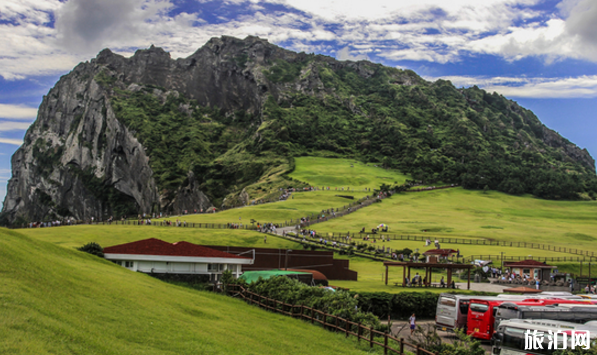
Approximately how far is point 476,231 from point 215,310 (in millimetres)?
61181

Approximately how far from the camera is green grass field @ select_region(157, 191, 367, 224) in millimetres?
73188

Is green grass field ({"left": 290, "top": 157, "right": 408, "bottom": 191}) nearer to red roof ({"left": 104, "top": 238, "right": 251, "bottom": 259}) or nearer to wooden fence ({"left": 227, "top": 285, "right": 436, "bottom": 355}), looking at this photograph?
red roof ({"left": 104, "top": 238, "right": 251, "bottom": 259})

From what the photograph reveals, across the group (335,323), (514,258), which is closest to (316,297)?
(335,323)

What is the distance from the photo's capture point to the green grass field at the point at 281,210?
73.2m

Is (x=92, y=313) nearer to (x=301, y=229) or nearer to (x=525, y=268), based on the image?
(x=525, y=268)

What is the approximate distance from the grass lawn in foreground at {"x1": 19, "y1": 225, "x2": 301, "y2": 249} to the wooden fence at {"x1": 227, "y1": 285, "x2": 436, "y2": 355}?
25.7 metres

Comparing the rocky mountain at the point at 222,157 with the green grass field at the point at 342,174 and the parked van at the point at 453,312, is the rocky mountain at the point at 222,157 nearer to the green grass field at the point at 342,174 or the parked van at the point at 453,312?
the green grass field at the point at 342,174

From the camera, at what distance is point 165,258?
3120cm

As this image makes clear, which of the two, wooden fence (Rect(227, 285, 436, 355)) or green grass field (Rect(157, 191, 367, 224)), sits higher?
green grass field (Rect(157, 191, 367, 224))

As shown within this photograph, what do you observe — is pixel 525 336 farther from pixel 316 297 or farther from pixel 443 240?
pixel 443 240

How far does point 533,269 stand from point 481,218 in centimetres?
4565

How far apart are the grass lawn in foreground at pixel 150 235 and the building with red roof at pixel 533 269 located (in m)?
23.1

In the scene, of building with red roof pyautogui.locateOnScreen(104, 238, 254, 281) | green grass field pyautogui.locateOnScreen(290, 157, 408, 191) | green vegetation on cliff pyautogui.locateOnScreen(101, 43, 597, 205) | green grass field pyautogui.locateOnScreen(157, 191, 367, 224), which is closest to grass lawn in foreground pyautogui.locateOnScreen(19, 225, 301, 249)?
green grass field pyautogui.locateOnScreen(157, 191, 367, 224)

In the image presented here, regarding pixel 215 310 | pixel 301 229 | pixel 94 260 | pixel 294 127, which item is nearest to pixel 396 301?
pixel 215 310
